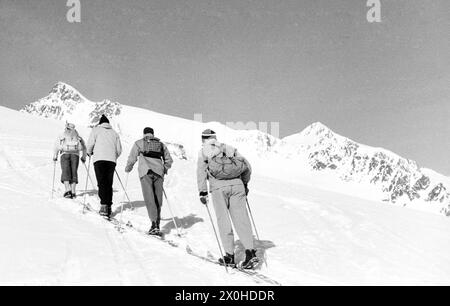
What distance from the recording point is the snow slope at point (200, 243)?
5164 millimetres

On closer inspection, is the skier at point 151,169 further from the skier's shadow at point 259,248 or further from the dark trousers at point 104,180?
the skier's shadow at point 259,248

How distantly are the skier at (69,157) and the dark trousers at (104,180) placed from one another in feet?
6.68

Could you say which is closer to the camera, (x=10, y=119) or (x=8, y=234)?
(x=8, y=234)

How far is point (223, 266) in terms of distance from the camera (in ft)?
19.9

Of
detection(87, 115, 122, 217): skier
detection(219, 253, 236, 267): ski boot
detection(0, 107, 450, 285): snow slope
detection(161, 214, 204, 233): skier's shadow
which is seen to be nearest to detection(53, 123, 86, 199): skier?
detection(0, 107, 450, 285): snow slope

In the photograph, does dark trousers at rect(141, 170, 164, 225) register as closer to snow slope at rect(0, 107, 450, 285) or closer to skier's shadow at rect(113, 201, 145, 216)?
snow slope at rect(0, 107, 450, 285)

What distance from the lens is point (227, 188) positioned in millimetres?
6617

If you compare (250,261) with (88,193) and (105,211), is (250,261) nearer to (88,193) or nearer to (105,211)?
(105,211)

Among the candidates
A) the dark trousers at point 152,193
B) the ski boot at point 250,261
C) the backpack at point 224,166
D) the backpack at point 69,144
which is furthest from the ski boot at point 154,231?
the backpack at point 69,144

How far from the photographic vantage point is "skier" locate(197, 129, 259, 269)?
647cm
